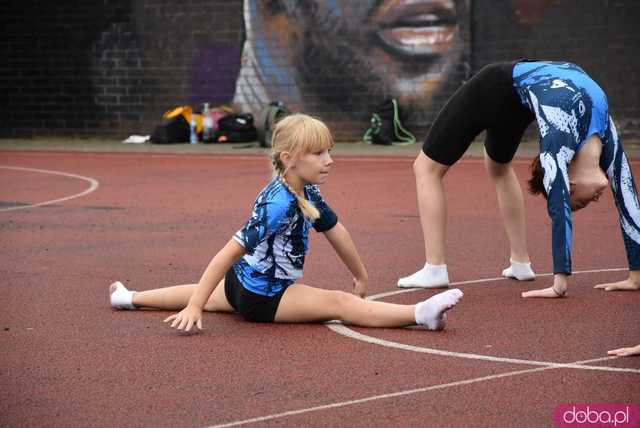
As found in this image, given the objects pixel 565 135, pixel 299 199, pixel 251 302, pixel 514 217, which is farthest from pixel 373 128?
pixel 299 199

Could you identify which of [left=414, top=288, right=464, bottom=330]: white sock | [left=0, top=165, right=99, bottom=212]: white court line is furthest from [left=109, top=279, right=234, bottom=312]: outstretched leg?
[left=0, top=165, right=99, bottom=212]: white court line

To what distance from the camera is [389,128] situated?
789 inches

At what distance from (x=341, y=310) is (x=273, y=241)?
48 centimetres

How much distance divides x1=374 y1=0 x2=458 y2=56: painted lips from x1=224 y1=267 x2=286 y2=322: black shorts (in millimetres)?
14140

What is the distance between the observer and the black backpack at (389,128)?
20016 mm

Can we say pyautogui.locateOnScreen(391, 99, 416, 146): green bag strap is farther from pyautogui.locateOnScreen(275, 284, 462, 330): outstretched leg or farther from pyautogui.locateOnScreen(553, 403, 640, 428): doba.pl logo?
pyautogui.locateOnScreen(553, 403, 640, 428): doba.pl logo

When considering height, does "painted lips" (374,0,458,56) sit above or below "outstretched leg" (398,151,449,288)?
below

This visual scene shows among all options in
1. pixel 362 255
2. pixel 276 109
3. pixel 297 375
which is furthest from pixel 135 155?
pixel 297 375

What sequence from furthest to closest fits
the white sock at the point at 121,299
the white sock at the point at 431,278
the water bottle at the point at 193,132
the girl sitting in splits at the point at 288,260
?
the water bottle at the point at 193,132, the white sock at the point at 431,278, the white sock at the point at 121,299, the girl sitting in splits at the point at 288,260

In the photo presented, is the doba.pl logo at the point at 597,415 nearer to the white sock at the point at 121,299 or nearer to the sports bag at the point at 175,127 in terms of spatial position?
the white sock at the point at 121,299

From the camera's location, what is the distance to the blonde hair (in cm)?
594

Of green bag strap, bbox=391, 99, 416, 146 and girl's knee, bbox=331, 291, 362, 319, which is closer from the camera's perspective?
girl's knee, bbox=331, 291, 362, 319

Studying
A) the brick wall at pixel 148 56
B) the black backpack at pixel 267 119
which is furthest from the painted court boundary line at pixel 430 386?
the brick wall at pixel 148 56

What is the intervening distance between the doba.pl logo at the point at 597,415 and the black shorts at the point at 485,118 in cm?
271
